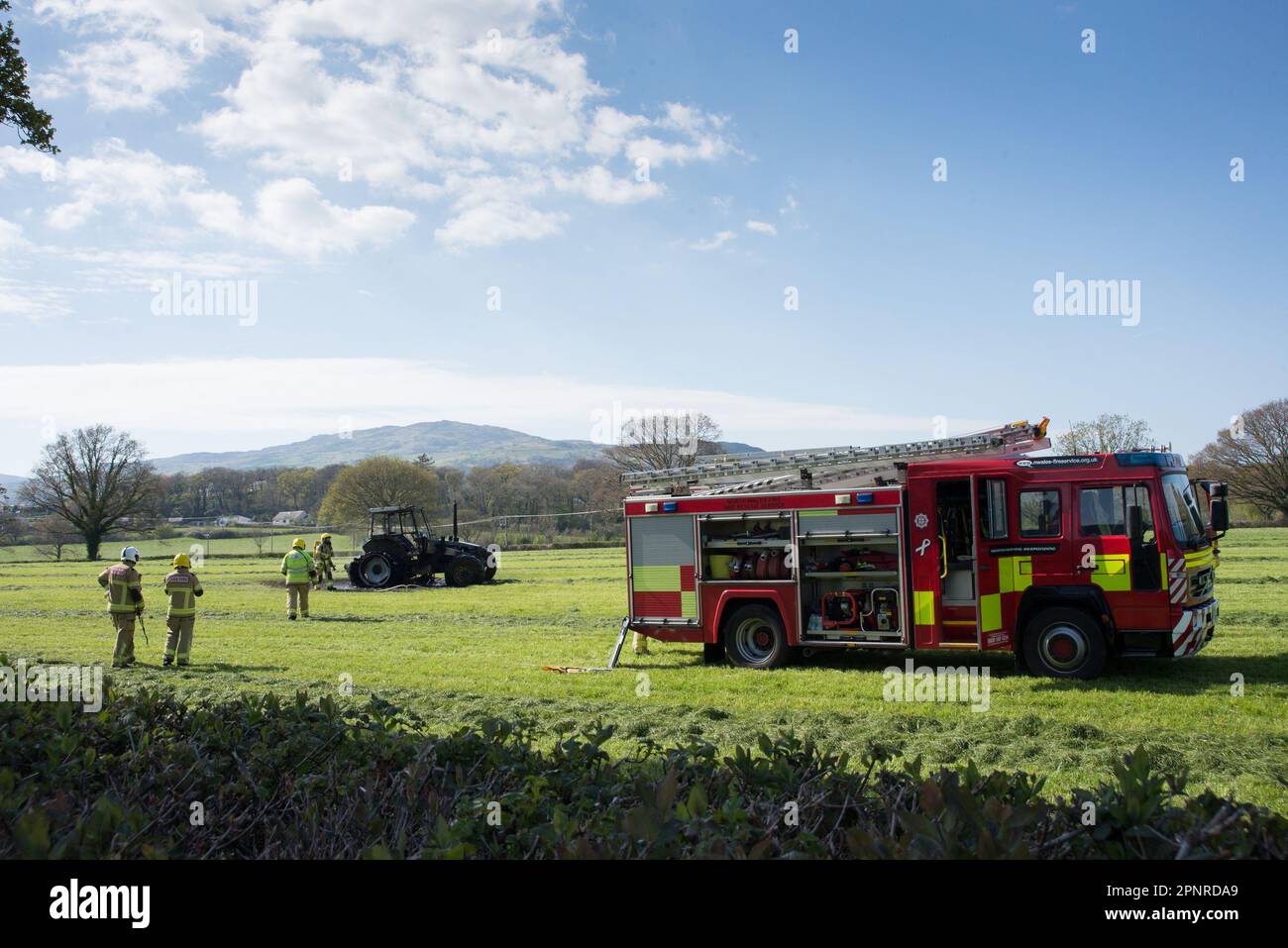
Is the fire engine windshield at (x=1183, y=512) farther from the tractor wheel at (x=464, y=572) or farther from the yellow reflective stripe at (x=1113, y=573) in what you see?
the tractor wheel at (x=464, y=572)

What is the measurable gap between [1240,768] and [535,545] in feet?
138

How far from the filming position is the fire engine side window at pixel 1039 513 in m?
10.4

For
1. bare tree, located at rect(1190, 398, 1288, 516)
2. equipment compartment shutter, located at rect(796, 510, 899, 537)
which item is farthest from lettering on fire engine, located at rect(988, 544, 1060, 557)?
bare tree, located at rect(1190, 398, 1288, 516)

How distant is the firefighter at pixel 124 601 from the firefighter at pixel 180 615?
466 mm

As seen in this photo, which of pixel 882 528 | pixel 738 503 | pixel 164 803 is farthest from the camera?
pixel 738 503

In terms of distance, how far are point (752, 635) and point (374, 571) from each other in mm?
17049

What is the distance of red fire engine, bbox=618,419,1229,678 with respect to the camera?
10078mm

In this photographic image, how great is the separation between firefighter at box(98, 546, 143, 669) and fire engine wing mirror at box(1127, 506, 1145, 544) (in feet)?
39.8

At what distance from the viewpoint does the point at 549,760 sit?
3797 millimetres

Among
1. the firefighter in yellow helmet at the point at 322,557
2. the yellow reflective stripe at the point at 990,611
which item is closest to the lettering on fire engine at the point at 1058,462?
the yellow reflective stripe at the point at 990,611


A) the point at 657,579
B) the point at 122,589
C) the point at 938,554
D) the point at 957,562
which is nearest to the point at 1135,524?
the point at 957,562
